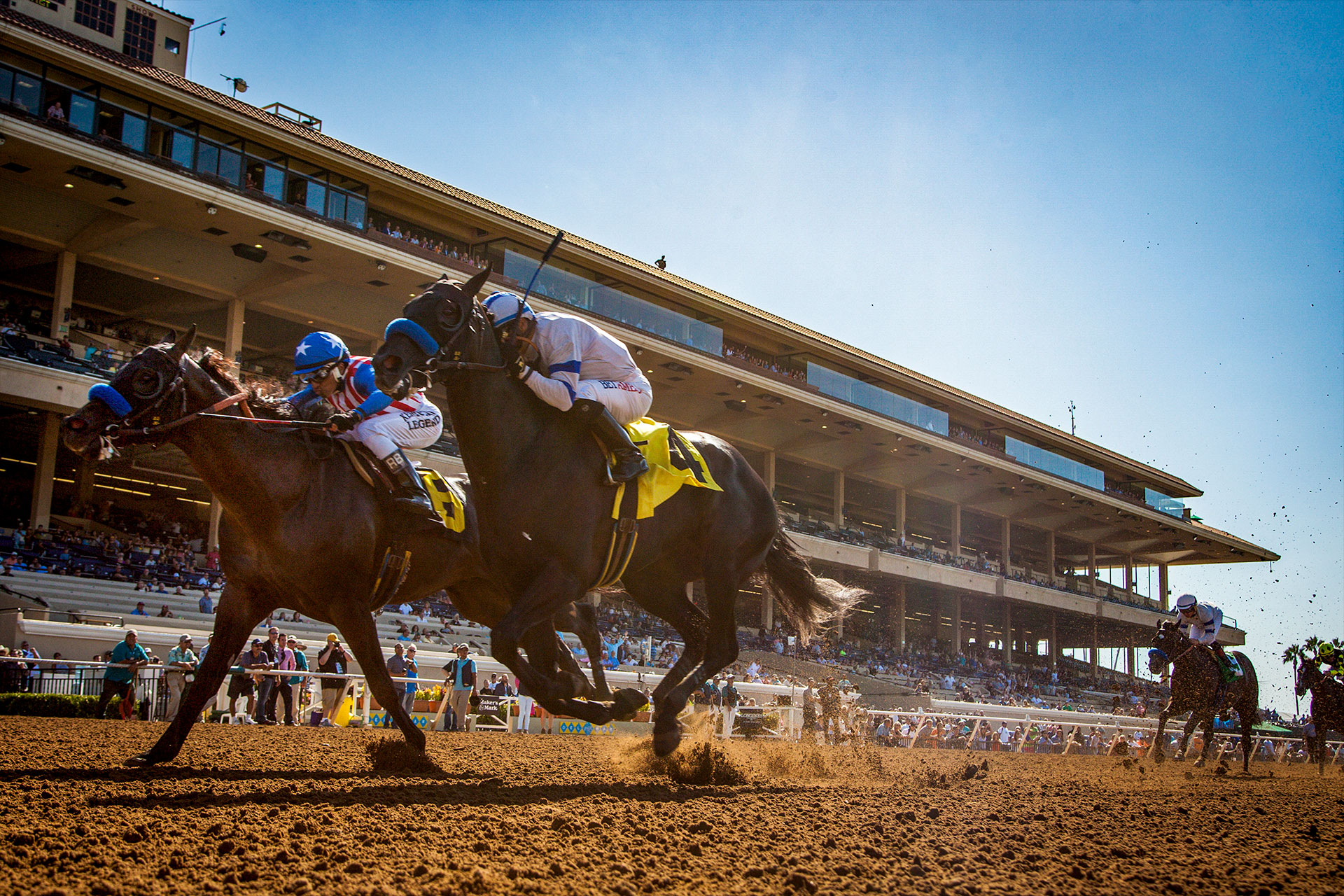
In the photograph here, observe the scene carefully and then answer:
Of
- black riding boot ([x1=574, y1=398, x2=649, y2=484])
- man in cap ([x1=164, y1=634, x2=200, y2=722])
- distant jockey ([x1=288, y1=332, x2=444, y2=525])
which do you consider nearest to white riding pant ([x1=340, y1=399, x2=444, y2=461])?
distant jockey ([x1=288, y1=332, x2=444, y2=525])

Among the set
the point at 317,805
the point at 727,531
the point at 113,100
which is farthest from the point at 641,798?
the point at 113,100

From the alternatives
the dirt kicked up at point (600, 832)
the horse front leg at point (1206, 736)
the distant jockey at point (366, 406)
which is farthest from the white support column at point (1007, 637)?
the distant jockey at point (366, 406)

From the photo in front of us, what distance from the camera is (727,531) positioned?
6.26 metres

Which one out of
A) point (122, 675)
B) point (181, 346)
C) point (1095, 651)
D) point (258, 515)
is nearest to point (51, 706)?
point (122, 675)

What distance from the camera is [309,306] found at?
84.6 feet

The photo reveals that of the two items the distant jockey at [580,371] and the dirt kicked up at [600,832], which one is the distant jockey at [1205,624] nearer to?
the dirt kicked up at [600,832]

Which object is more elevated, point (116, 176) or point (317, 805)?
point (116, 176)

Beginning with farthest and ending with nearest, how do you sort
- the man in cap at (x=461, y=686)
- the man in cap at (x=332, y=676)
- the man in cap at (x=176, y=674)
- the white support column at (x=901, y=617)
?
1. the white support column at (x=901, y=617)
2. the man in cap at (x=461, y=686)
3. the man in cap at (x=332, y=676)
4. the man in cap at (x=176, y=674)

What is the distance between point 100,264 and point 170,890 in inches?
969

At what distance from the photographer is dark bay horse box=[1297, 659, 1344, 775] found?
1337 cm

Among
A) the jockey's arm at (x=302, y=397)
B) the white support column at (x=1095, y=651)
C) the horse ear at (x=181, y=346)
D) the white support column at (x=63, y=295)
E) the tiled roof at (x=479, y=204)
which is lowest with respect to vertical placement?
the white support column at (x=1095, y=651)

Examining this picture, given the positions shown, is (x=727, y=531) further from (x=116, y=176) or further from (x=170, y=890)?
(x=116, y=176)

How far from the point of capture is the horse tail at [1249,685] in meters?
13.6

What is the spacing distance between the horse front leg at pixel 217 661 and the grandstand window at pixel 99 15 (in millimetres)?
26933
